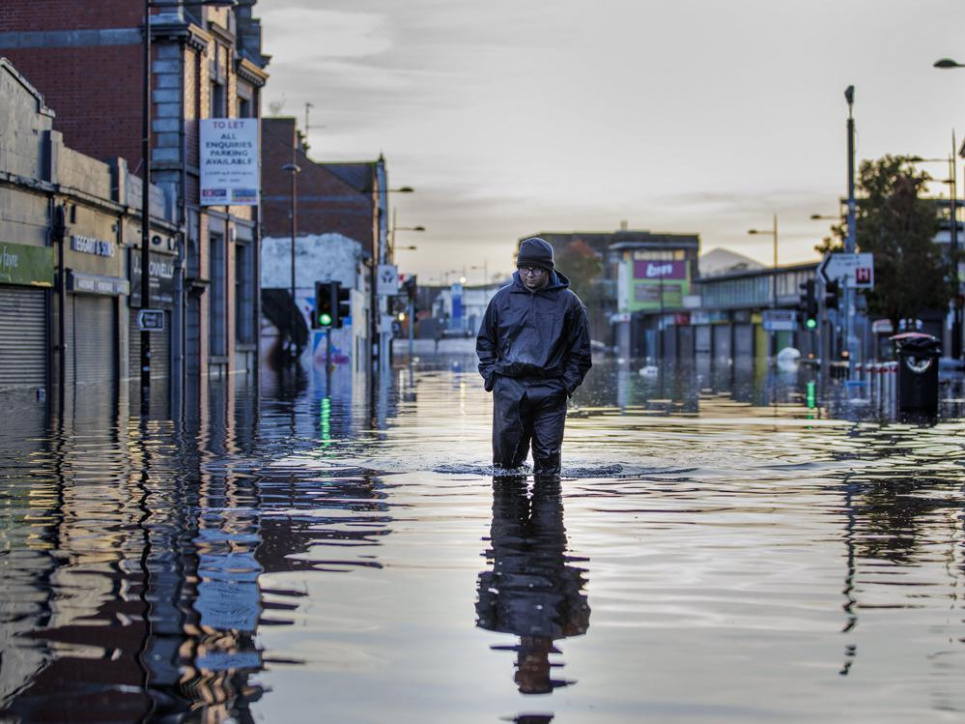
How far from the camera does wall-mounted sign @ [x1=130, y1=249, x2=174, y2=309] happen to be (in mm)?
43219

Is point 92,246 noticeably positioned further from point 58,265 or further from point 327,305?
point 327,305

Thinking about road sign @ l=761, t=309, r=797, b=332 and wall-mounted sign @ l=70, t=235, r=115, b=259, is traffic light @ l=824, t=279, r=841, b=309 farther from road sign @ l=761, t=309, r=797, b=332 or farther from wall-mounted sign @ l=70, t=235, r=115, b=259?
road sign @ l=761, t=309, r=797, b=332

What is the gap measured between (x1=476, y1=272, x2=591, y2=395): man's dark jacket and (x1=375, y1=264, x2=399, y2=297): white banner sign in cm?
7370

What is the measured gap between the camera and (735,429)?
20.4 metres

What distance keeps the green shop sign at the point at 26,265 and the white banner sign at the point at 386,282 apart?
50.6 metres

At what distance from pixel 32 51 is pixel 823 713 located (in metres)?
45.3

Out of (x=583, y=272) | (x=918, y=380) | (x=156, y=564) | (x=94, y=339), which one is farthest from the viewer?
(x=583, y=272)

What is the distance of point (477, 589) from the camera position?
7.11m

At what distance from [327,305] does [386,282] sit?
3737 cm

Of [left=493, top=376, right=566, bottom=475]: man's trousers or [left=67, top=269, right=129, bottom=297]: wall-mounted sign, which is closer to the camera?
[left=493, top=376, right=566, bottom=475]: man's trousers

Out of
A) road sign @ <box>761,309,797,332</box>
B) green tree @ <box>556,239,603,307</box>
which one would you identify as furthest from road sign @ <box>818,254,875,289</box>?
green tree @ <box>556,239,603,307</box>

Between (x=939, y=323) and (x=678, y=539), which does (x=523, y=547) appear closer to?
(x=678, y=539)

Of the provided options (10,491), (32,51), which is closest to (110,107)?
(32,51)

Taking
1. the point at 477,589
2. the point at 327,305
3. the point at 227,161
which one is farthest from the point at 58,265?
the point at 477,589
